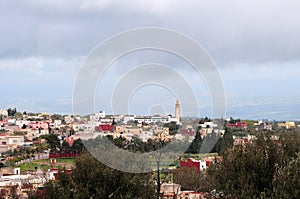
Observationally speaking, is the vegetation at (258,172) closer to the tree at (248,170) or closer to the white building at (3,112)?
the tree at (248,170)

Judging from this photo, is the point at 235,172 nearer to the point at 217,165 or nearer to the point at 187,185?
the point at 217,165

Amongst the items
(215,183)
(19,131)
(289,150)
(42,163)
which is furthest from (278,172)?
(19,131)

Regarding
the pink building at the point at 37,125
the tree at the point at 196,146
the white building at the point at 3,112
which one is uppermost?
the white building at the point at 3,112

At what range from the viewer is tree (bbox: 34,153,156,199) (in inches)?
488

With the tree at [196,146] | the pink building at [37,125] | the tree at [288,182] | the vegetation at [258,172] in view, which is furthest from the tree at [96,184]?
the pink building at [37,125]

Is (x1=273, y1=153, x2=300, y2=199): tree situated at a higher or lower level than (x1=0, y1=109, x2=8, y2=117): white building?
lower

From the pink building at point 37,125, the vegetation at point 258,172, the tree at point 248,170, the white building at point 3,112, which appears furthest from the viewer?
the white building at point 3,112

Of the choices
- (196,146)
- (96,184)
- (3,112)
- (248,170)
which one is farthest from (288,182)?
(3,112)

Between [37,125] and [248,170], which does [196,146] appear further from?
[37,125]

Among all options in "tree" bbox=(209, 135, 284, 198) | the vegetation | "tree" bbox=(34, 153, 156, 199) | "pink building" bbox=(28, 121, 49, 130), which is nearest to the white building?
"pink building" bbox=(28, 121, 49, 130)

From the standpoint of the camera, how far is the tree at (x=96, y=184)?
12.4 m

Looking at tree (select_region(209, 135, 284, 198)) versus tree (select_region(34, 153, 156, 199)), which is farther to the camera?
tree (select_region(34, 153, 156, 199))

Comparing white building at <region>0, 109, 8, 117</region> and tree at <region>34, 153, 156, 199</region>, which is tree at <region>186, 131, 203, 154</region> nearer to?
tree at <region>34, 153, 156, 199</region>

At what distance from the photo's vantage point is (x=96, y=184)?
12.8m
